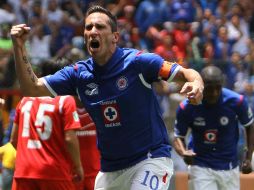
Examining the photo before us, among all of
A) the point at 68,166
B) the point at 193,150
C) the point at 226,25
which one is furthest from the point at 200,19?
the point at 68,166

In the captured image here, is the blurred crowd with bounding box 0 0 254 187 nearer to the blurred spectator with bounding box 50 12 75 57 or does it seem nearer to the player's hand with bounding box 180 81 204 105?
the blurred spectator with bounding box 50 12 75 57

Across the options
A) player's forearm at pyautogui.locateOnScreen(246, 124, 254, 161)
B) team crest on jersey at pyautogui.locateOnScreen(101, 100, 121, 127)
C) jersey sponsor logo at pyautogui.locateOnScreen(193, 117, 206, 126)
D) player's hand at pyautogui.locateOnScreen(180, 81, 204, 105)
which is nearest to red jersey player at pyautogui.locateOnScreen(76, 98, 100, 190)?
jersey sponsor logo at pyautogui.locateOnScreen(193, 117, 206, 126)

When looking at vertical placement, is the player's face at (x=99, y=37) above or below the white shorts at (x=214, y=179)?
above

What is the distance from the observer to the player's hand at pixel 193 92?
20.3 feet

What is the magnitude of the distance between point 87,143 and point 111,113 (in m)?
2.08

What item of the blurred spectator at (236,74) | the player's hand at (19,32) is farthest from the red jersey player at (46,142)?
the blurred spectator at (236,74)

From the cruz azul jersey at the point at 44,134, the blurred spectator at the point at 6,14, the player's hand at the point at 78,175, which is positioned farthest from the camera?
the blurred spectator at the point at 6,14

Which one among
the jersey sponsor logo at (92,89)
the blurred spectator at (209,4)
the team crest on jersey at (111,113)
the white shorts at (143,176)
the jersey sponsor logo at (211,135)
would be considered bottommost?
the jersey sponsor logo at (211,135)

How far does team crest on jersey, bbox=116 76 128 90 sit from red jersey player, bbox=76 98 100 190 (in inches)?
76.5

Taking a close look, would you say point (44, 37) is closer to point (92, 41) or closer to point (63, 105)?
point (63, 105)

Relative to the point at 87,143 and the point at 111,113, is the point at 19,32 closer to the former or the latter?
the point at 111,113

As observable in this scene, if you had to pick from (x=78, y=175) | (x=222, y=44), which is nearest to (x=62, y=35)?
(x=222, y=44)

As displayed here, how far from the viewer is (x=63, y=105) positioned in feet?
27.0

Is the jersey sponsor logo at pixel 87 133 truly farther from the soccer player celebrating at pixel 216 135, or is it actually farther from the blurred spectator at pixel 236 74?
the blurred spectator at pixel 236 74
